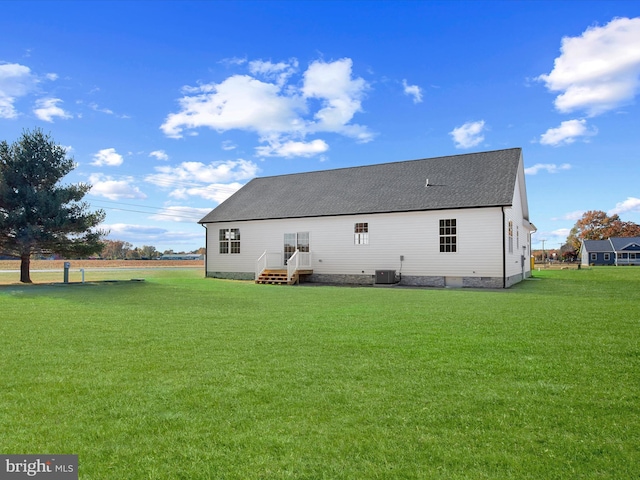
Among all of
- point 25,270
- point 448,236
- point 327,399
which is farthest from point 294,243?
point 327,399

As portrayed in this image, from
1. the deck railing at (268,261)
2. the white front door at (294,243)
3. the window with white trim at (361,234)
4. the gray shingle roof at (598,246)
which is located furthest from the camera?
the gray shingle roof at (598,246)

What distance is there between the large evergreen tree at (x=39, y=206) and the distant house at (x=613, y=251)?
76866 mm

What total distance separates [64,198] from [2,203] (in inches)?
104

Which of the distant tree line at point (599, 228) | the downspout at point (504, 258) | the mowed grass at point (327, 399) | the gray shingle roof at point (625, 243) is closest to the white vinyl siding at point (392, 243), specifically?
the downspout at point (504, 258)

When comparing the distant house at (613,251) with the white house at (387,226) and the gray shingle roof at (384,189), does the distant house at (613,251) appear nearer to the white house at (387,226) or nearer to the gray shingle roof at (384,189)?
the white house at (387,226)

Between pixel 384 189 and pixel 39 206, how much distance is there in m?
17.3

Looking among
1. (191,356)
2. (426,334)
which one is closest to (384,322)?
(426,334)

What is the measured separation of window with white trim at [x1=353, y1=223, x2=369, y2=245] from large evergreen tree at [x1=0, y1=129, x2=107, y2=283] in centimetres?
1342

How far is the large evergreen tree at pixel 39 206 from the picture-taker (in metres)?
20.4

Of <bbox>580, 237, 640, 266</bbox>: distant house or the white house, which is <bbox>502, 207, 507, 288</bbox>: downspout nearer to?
the white house

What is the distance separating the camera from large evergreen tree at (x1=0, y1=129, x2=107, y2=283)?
20.4 m

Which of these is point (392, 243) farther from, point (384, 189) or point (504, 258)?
point (504, 258)

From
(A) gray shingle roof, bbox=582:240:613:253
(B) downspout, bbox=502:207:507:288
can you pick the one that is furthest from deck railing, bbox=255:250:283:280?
(A) gray shingle roof, bbox=582:240:613:253

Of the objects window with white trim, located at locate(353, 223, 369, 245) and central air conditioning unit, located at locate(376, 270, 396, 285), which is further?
window with white trim, located at locate(353, 223, 369, 245)
